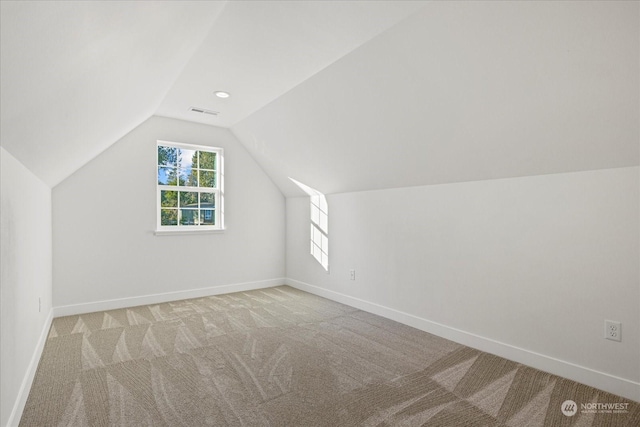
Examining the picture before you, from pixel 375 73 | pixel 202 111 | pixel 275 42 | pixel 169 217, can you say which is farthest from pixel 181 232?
pixel 375 73

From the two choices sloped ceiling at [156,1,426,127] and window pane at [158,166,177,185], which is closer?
sloped ceiling at [156,1,426,127]

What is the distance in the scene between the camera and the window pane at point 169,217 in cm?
456

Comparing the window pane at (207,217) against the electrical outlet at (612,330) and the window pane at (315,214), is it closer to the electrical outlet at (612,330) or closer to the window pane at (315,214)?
the window pane at (315,214)

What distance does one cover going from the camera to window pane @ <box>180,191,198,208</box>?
473 cm

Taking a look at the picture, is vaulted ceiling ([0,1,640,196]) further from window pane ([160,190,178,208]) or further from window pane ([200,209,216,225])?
window pane ([200,209,216,225])

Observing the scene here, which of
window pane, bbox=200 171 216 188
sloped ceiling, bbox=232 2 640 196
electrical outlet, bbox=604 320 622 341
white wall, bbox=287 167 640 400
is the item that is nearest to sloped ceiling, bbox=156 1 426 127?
sloped ceiling, bbox=232 2 640 196

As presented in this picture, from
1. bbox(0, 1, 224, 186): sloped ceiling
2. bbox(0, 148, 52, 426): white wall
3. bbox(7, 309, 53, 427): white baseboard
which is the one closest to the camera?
bbox(0, 1, 224, 186): sloped ceiling

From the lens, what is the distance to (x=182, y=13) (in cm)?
174

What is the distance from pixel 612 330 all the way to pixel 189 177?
470cm

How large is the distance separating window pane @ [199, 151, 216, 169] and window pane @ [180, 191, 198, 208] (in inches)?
16.6

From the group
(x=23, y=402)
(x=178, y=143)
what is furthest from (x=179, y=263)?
(x=23, y=402)

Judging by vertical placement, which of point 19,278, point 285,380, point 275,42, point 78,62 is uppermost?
point 275,42

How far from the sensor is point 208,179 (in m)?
4.95

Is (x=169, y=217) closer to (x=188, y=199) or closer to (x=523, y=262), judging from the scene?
(x=188, y=199)
